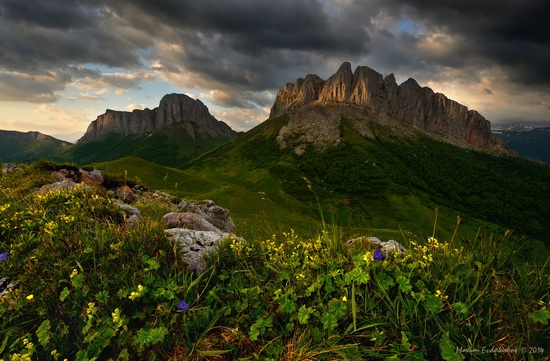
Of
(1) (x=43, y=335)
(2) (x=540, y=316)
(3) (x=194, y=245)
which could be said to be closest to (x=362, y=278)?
(2) (x=540, y=316)

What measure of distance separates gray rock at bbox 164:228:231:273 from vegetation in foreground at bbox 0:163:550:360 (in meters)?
0.31

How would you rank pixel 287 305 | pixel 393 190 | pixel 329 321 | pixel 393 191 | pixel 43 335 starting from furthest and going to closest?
pixel 393 190, pixel 393 191, pixel 287 305, pixel 329 321, pixel 43 335

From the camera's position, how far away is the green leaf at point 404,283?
12.6 feet

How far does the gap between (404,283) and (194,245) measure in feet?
14.8

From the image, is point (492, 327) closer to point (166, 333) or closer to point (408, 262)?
point (408, 262)

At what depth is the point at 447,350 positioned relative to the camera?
126 inches

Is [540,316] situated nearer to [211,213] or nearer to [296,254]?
[296,254]

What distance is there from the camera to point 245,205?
138 feet

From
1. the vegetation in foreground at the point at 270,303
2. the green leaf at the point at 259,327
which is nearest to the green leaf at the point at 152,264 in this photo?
the vegetation in foreground at the point at 270,303

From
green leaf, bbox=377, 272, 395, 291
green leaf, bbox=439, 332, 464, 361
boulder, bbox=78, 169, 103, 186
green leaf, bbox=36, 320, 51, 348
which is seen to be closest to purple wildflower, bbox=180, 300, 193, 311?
green leaf, bbox=36, 320, 51, 348

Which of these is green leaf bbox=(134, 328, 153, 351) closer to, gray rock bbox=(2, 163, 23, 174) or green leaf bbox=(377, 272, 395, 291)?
green leaf bbox=(377, 272, 395, 291)

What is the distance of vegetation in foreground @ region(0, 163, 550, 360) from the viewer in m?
3.46

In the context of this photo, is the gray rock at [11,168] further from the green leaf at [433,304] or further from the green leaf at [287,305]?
the green leaf at [433,304]

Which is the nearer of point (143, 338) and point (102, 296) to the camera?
point (143, 338)
